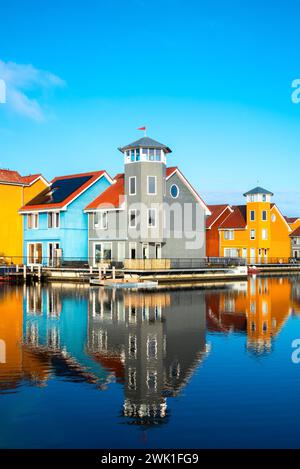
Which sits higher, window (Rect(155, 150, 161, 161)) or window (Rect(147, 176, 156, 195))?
window (Rect(155, 150, 161, 161))

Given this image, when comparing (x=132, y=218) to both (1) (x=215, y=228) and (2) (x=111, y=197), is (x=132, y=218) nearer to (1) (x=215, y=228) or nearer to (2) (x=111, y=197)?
(2) (x=111, y=197)

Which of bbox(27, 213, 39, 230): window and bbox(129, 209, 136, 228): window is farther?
bbox(27, 213, 39, 230): window

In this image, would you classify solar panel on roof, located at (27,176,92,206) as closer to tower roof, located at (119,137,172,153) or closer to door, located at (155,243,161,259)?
tower roof, located at (119,137,172,153)

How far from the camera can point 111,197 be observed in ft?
184

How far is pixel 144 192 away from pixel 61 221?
10.0m

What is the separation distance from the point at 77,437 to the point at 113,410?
1644mm

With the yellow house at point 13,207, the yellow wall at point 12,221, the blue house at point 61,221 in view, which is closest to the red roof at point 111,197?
the blue house at point 61,221

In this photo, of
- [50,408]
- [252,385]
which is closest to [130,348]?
[252,385]

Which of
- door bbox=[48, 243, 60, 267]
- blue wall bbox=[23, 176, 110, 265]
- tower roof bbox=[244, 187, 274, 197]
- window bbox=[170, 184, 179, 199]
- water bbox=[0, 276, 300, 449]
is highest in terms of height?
tower roof bbox=[244, 187, 274, 197]

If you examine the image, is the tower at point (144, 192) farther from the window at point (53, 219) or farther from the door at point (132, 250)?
the window at point (53, 219)

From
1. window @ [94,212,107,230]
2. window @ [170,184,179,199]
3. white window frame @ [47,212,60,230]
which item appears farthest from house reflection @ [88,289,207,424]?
white window frame @ [47,212,60,230]

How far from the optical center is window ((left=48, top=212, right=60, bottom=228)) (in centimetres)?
5662

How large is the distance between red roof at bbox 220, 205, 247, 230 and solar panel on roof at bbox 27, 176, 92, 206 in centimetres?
2693
